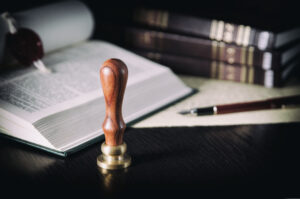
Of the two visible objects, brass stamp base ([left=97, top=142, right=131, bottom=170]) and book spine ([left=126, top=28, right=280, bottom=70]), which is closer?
brass stamp base ([left=97, top=142, right=131, bottom=170])

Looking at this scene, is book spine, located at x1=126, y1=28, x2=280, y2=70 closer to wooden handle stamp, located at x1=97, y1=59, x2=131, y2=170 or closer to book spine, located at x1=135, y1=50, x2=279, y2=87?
book spine, located at x1=135, y1=50, x2=279, y2=87

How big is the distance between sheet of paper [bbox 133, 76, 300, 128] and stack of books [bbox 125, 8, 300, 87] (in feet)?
0.11

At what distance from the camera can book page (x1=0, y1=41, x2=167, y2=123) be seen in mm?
761

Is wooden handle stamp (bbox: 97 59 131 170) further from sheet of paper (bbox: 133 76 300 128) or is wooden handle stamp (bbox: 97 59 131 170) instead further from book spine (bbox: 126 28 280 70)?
book spine (bbox: 126 28 280 70)

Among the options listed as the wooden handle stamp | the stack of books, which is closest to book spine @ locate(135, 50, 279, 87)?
the stack of books

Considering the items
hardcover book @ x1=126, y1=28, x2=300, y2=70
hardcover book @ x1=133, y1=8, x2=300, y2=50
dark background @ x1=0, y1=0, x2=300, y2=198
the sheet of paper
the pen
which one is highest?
hardcover book @ x1=133, y1=8, x2=300, y2=50

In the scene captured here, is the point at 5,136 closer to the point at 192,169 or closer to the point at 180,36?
the point at 192,169

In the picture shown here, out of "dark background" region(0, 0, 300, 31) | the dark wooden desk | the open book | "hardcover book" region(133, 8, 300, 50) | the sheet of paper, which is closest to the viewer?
the dark wooden desk

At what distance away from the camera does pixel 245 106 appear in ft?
3.07

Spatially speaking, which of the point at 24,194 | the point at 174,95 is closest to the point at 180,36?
the point at 174,95

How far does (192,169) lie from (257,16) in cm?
77

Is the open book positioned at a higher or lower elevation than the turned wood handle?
lower

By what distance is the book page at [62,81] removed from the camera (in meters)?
0.76

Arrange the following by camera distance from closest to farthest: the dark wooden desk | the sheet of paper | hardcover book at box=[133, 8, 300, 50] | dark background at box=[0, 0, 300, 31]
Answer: the dark wooden desk, the sheet of paper, hardcover book at box=[133, 8, 300, 50], dark background at box=[0, 0, 300, 31]
